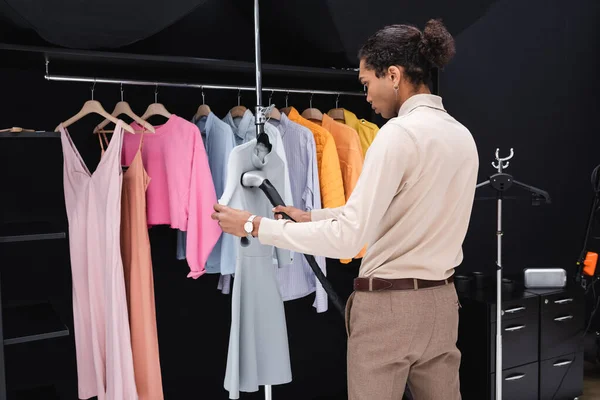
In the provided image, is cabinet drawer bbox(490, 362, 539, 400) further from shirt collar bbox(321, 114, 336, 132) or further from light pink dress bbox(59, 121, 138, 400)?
light pink dress bbox(59, 121, 138, 400)

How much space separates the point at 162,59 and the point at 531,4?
290 centimetres

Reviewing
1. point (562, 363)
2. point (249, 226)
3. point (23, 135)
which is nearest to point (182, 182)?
point (23, 135)

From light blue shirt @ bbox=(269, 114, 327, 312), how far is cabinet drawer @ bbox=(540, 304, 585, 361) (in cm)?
135

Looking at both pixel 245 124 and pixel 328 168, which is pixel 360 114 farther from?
pixel 245 124

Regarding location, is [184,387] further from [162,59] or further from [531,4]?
[531,4]

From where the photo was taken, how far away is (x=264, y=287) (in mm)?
2246

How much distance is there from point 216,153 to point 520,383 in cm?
207

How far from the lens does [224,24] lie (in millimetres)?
3338

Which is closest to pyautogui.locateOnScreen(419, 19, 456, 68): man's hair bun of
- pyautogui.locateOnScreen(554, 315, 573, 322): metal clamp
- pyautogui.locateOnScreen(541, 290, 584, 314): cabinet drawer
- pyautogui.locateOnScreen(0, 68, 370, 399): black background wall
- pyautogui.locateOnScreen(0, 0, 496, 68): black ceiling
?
pyautogui.locateOnScreen(0, 0, 496, 68): black ceiling

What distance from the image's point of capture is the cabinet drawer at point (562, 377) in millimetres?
3357

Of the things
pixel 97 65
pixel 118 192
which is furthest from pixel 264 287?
pixel 97 65

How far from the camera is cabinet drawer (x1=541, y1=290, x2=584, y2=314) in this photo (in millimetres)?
3324

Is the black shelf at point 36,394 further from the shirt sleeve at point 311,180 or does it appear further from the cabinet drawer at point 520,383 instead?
the cabinet drawer at point 520,383

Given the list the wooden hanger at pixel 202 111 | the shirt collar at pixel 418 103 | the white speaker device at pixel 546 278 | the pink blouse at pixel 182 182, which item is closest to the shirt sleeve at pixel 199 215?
the pink blouse at pixel 182 182
